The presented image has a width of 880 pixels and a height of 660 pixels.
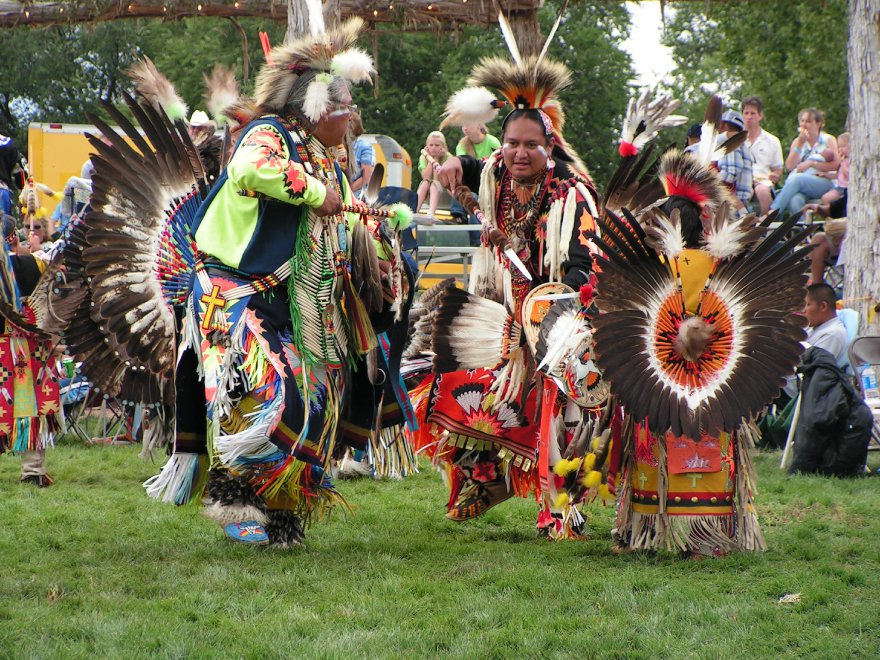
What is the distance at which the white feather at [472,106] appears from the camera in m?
4.68

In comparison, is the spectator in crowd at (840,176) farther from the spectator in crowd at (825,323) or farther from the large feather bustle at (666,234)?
the large feather bustle at (666,234)

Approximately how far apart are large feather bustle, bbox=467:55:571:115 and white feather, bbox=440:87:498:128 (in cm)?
6

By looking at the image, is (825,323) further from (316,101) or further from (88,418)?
(88,418)

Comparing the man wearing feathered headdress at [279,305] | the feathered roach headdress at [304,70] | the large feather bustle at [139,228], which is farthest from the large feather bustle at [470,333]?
the large feather bustle at [139,228]

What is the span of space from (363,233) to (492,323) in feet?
2.30

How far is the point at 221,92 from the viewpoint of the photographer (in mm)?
4691

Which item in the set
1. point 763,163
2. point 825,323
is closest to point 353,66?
point 825,323

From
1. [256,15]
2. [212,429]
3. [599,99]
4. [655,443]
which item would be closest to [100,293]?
[212,429]

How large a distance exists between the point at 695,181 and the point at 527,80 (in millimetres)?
845

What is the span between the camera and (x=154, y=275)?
4.73m

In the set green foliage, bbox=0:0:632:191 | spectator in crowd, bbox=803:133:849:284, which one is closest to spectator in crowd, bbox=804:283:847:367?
spectator in crowd, bbox=803:133:849:284

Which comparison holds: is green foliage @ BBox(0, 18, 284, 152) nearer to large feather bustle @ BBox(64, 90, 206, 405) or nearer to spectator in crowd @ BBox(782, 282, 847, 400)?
spectator in crowd @ BBox(782, 282, 847, 400)

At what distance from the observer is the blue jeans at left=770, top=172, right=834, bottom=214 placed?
381 inches

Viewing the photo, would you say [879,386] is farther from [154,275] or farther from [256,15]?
[256,15]
